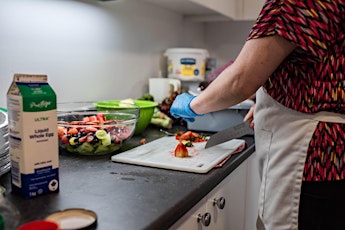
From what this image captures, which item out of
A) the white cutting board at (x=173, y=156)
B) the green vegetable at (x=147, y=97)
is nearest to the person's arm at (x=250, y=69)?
the white cutting board at (x=173, y=156)

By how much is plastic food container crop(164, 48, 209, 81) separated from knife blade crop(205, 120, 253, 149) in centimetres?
71

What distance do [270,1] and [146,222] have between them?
50cm

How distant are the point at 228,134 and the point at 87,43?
2.19 feet

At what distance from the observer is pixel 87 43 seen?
148 cm

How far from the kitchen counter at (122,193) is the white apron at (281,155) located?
138 mm

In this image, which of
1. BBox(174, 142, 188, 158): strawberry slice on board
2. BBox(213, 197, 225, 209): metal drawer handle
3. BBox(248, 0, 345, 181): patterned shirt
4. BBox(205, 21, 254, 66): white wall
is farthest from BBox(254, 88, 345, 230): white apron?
BBox(205, 21, 254, 66): white wall

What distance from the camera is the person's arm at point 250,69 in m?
0.76

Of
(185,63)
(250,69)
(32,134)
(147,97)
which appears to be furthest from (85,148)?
(185,63)

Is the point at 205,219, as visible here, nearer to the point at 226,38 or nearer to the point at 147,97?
the point at 147,97

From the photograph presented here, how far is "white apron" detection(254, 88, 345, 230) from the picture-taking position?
83cm

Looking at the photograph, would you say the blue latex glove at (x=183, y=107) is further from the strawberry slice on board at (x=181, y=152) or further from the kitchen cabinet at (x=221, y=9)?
the kitchen cabinet at (x=221, y=9)

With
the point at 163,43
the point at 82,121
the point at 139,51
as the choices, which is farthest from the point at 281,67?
the point at 163,43

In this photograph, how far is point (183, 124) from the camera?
1.70 m

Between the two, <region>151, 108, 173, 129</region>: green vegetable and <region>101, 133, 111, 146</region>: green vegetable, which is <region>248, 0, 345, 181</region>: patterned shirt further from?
<region>151, 108, 173, 129</region>: green vegetable
